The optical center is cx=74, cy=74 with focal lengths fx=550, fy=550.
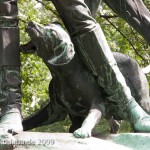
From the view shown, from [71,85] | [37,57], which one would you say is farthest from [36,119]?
[37,57]

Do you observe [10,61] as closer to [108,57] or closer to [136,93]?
[108,57]

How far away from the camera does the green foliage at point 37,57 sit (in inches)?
331

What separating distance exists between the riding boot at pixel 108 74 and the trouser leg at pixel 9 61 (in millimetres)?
476

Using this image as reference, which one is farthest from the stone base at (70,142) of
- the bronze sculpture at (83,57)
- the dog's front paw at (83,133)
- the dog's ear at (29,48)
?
the dog's ear at (29,48)

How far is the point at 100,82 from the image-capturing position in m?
4.25

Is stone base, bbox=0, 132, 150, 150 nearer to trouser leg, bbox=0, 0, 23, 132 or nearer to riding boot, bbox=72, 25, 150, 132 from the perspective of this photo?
riding boot, bbox=72, 25, 150, 132

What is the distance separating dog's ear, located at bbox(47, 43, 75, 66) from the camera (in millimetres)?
3990

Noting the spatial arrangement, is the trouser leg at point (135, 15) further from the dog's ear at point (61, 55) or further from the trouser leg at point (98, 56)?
the dog's ear at point (61, 55)

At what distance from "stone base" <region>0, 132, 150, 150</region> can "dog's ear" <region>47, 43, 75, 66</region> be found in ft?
1.74

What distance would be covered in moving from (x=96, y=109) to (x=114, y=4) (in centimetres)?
94

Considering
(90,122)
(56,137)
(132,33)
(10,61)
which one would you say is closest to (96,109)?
(90,122)

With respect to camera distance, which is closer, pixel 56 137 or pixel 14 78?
pixel 56 137

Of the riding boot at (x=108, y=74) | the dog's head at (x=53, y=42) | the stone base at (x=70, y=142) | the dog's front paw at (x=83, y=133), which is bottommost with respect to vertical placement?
the stone base at (x=70, y=142)

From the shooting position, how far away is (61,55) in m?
4.00
